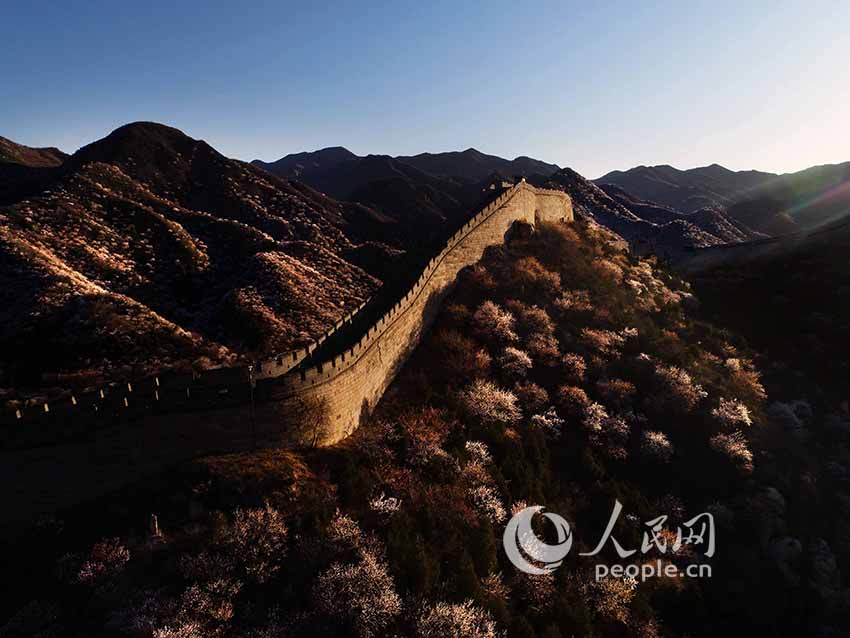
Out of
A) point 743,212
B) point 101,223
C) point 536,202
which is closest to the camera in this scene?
point 536,202

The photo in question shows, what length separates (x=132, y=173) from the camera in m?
78.5

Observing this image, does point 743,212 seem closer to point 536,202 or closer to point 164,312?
point 536,202

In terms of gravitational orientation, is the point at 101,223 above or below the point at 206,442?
above

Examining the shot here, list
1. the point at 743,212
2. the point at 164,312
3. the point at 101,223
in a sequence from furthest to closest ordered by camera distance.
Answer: the point at 743,212 → the point at 101,223 → the point at 164,312

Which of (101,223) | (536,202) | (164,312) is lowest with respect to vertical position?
(164,312)

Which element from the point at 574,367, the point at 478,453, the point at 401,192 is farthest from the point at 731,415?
the point at 401,192

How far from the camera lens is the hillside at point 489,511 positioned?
13430mm

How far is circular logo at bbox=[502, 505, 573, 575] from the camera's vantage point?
58.4 ft

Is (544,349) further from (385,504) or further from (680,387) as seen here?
(385,504)

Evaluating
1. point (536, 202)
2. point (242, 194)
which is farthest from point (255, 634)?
point (242, 194)

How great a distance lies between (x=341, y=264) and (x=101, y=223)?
29.2 metres

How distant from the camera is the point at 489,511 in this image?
1909 cm

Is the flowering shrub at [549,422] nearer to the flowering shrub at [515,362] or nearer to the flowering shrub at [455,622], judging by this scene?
the flowering shrub at [515,362]

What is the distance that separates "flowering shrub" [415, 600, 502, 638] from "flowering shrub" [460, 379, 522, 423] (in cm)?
1019
